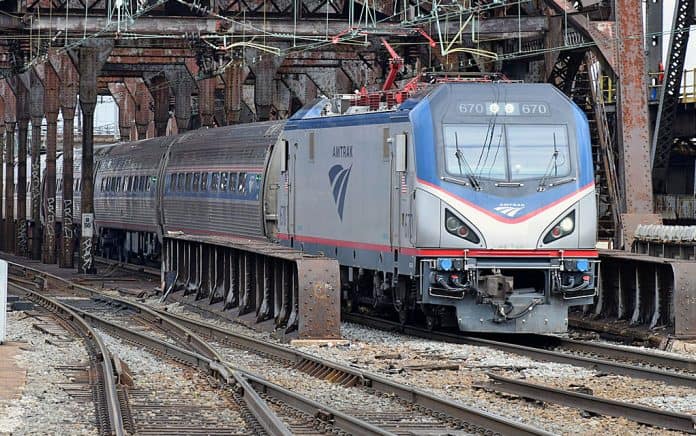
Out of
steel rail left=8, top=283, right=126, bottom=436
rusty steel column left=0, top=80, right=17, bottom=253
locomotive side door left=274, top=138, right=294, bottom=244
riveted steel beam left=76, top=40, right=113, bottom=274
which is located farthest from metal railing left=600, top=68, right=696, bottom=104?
rusty steel column left=0, top=80, right=17, bottom=253

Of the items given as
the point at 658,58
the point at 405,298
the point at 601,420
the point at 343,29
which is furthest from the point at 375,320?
the point at 658,58

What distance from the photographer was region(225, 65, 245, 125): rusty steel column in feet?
138

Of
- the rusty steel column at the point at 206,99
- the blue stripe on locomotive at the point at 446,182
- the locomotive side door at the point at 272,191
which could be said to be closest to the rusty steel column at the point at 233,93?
the rusty steel column at the point at 206,99

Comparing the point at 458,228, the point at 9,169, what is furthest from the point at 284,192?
the point at 9,169

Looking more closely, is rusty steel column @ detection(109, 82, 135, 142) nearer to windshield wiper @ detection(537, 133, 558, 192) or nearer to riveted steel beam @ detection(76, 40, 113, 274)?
riveted steel beam @ detection(76, 40, 113, 274)

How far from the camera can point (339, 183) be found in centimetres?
2128

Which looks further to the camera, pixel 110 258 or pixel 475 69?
pixel 110 258

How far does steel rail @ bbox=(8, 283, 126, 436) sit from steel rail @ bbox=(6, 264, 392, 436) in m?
0.42

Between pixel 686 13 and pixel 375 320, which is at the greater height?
pixel 686 13

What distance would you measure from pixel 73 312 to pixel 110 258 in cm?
2282

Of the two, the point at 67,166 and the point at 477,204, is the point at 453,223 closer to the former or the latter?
the point at 477,204

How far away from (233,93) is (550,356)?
26.6 metres

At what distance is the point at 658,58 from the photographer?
177 feet

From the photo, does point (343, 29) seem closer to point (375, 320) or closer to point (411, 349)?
point (375, 320)
